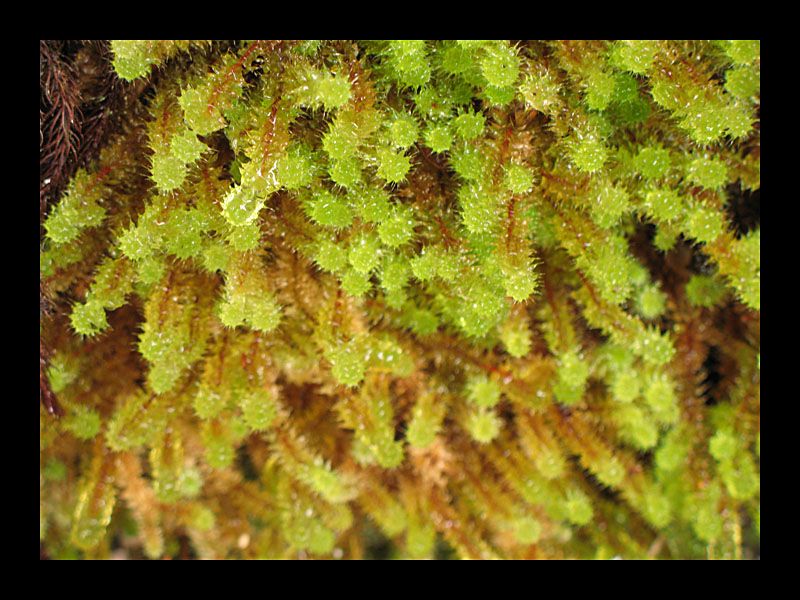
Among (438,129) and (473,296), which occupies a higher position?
(438,129)

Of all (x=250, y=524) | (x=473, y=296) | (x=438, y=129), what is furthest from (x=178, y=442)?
(x=438, y=129)

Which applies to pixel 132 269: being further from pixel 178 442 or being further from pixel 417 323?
pixel 417 323

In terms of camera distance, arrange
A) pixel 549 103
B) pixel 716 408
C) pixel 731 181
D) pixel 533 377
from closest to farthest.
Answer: pixel 549 103
pixel 731 181
pixel 533 377
pixel 716 408

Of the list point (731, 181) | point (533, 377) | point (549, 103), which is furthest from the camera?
point (533, 377)
